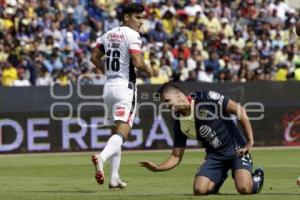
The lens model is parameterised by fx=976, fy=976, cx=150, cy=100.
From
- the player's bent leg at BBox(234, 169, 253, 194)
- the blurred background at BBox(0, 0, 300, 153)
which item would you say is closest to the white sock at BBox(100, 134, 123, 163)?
the player's bent leg at BBox(234, 169, 253, 194)

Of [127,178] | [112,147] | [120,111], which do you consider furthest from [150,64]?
[112,147]

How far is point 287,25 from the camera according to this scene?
3122 centimetres

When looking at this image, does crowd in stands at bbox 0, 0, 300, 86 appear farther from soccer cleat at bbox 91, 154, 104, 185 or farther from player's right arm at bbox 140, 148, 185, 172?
soccer cleat at bbox 91, 154, 104, 185

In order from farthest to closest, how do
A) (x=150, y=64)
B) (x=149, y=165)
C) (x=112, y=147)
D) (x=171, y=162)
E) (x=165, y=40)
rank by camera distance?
1. (x=165, y=40)
2. (x=150, y=64)
3. (x=112, y=147)
4. (x=171, y=162)
5. (x=149, y=165)

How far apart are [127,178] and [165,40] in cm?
1323

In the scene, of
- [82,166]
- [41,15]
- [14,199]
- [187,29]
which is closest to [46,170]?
[82,166]

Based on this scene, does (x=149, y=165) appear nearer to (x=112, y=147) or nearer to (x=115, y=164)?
(x=112, y=147)

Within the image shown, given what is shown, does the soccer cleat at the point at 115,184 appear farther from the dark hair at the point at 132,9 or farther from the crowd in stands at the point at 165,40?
the crowd in stands at the point at 165,40

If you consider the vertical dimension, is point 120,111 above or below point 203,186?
above

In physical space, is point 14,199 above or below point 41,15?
below

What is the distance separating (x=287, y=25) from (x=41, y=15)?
28.4 ft

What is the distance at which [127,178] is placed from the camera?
14930 millimetres

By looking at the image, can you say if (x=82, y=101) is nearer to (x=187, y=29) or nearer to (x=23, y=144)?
(x=23, y=144)

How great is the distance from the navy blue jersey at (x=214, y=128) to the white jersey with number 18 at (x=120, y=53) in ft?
3.58
